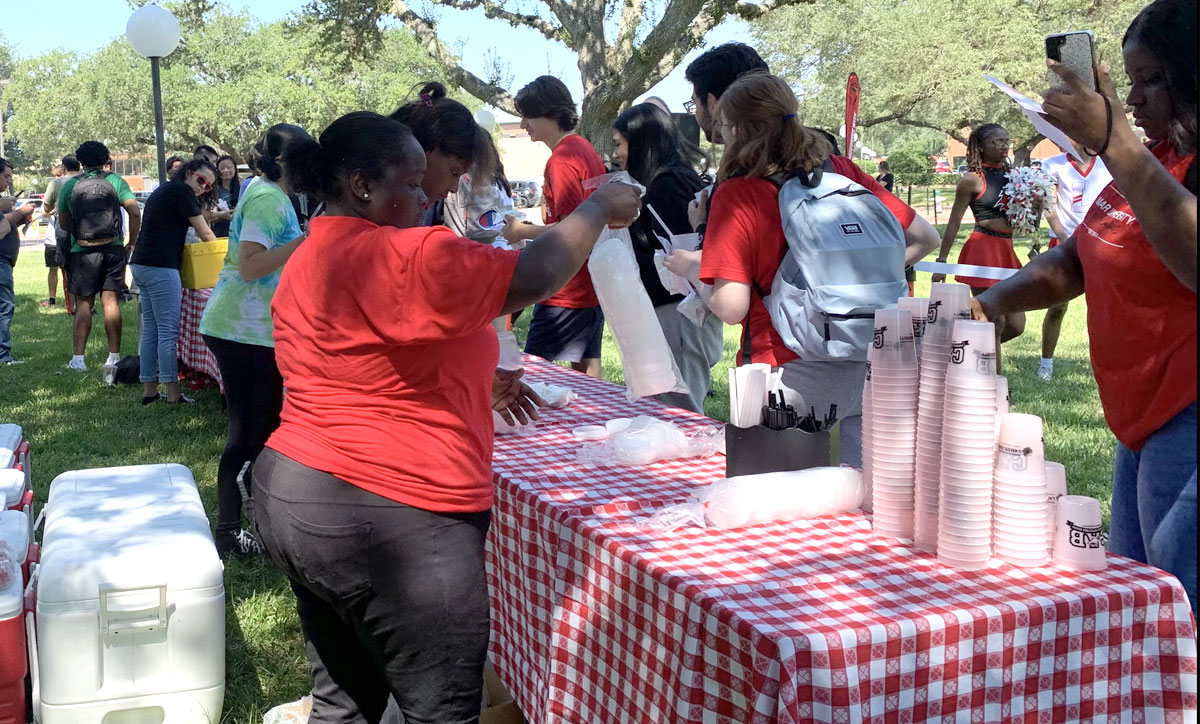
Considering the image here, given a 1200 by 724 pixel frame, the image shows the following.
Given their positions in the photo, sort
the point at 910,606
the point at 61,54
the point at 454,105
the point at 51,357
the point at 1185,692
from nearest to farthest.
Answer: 1. the point at 910,606
2. the point at 1185,692
3. the point at 454,105
4. the point at 51,357
5. the point at 61,54

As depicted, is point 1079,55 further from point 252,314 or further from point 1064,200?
point 1064,200

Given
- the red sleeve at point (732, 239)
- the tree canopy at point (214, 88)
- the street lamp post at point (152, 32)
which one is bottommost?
the red sleeve at point (732, 239)

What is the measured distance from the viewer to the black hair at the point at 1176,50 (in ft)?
5.77

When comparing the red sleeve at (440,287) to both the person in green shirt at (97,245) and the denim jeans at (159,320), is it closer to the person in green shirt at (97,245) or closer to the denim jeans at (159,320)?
the denim jeans at (159,320)

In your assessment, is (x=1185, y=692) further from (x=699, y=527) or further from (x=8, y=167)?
(x=8, y=167)

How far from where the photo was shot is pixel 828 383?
2.84 meters

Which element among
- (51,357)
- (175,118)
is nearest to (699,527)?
(51,357)

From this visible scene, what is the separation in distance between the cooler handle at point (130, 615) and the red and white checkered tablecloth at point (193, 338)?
4.44m

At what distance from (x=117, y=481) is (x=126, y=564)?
764 millimetres

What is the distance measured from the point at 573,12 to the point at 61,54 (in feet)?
130

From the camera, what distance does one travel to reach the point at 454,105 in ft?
8.09

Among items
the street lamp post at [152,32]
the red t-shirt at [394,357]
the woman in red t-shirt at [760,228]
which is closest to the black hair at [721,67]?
the woman in red t-shirt at [760,228]

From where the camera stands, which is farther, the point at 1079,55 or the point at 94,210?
the point at 94,210

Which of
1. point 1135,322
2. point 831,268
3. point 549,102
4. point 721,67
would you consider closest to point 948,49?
point 549,102
